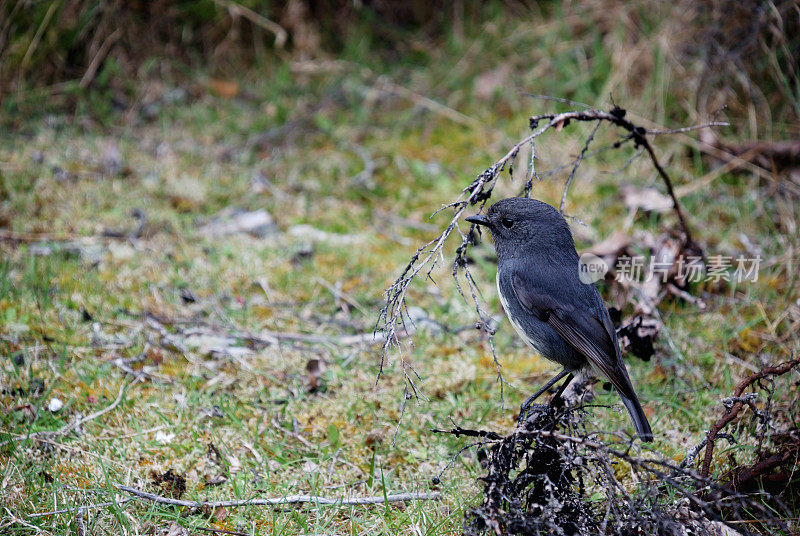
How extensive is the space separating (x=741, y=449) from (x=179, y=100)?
18.1 feet

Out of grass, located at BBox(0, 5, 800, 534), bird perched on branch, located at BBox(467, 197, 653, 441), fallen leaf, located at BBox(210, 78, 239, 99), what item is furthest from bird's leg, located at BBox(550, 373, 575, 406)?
fallen leaf, located at BBox(210, 78, 239, 99)

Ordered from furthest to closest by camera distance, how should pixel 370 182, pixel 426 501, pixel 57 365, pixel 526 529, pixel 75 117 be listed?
pixel 75 117 < pixel 370 182 < pixel 57 365 < pixel 426 501 < pixel 526 529

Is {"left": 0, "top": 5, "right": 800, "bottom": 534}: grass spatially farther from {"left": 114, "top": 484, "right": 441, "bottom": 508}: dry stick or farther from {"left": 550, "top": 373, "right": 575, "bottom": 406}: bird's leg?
{"left": 550, "top": 373, "right": 575, "bottom": 406}: bird's leg

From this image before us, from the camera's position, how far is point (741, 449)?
297 cm

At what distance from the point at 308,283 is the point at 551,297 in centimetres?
Answer: 191

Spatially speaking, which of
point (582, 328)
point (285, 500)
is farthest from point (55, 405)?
point (582, 328)

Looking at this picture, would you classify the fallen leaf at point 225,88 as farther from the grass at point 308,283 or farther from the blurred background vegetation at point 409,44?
the blurred background vegetation at point 409,44

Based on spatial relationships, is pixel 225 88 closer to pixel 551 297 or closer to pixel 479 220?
pixel 479 220

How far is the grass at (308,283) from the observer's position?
9.53ft

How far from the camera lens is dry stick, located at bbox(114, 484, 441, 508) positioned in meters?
2.64

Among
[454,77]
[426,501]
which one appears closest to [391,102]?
[454,77]

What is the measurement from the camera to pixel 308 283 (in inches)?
172

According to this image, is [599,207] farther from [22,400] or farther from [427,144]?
[22,400]

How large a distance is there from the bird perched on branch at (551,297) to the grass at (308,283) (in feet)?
1.88
